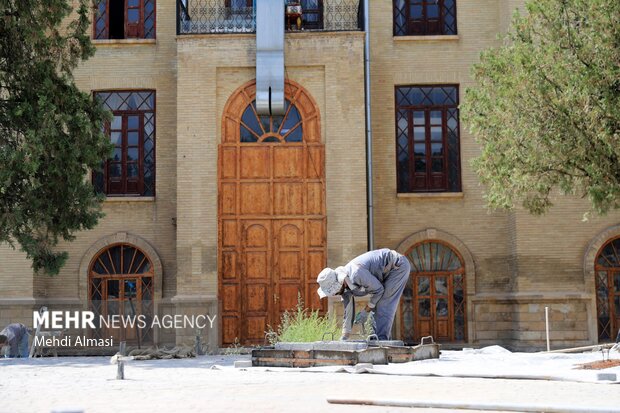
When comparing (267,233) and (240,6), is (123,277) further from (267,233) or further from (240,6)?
(240,6)

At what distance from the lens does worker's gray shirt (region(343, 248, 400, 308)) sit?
15766 mm

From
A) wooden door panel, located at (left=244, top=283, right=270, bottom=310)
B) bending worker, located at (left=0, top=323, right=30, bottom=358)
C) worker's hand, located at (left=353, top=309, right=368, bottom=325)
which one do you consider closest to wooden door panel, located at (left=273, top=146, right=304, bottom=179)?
wooden door panel, located at (left=244, top=283, right=270, bottom=310)

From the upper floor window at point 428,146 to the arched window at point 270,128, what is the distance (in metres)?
2.60

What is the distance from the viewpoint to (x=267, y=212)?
75.5 feet

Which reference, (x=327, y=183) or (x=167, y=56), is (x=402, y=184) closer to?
(x=327, y=183)

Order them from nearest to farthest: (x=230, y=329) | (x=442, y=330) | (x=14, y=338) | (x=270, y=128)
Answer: (x=14, y=338), (x=230, y=329), (x=270, y=128), (x=442, y=330)

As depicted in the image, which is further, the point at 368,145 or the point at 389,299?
the point at 368,145

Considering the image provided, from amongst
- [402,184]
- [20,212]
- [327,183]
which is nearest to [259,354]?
[20,212]

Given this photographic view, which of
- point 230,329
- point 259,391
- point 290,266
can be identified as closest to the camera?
point 259,391

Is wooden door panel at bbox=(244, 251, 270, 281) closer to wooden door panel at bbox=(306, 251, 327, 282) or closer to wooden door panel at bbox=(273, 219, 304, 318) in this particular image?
wooden door panel at bbox=(273, 219, 304, 318)

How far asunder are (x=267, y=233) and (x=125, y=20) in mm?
6510

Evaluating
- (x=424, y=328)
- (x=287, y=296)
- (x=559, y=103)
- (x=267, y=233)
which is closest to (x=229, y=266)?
(x=267, y=233)

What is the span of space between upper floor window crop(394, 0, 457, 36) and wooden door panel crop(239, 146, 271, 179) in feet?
15.2

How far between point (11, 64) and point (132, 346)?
6407mm
